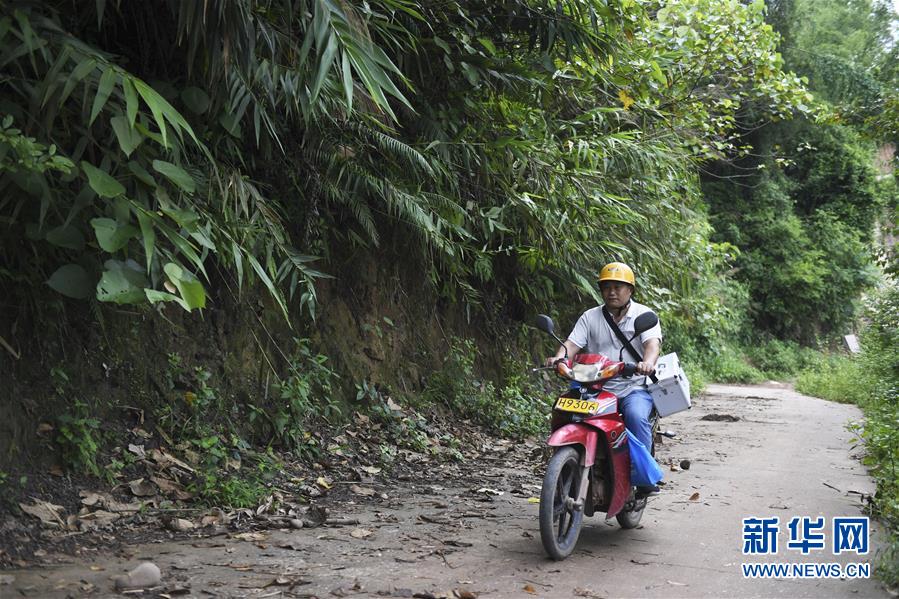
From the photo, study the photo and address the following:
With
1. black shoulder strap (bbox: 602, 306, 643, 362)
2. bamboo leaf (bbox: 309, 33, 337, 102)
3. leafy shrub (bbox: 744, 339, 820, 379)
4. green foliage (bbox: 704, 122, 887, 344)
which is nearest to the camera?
bamboo leaf (bbox: 309, 33, 337, 102)

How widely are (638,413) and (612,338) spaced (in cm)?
59

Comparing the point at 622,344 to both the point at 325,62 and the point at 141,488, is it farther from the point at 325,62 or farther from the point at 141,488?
the point at 141,488

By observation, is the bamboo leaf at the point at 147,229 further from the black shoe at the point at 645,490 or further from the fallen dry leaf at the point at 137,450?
the black shoe at the point at 645,490

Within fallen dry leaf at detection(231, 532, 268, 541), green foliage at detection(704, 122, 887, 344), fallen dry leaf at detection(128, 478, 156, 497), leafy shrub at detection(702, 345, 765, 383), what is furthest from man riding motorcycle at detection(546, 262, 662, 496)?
green foliage at detection(704, 122, 887, 344)

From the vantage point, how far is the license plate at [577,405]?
4.80 metres

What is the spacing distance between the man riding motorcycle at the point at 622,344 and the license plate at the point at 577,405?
32 centimetres

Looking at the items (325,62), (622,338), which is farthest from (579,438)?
(325,62)

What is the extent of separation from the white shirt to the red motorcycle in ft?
0.81

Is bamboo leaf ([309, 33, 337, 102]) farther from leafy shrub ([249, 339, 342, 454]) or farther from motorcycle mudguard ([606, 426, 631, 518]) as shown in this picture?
leafy shrub ([249, 339, 342, 454])

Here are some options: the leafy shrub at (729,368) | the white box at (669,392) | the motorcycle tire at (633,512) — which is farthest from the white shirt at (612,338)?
the leafy shrub at (729,368)

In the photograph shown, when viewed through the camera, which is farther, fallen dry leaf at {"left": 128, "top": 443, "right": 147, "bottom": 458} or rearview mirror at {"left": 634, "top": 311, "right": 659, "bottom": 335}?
fallen dry leaf at {"left": 128, "top": 443, "right": 147, "bottom": 458}

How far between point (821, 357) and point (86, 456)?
30.7m

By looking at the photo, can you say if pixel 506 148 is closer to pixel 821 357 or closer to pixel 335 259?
pixel 335 259

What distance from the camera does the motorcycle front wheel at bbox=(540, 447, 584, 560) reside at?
4379mm
